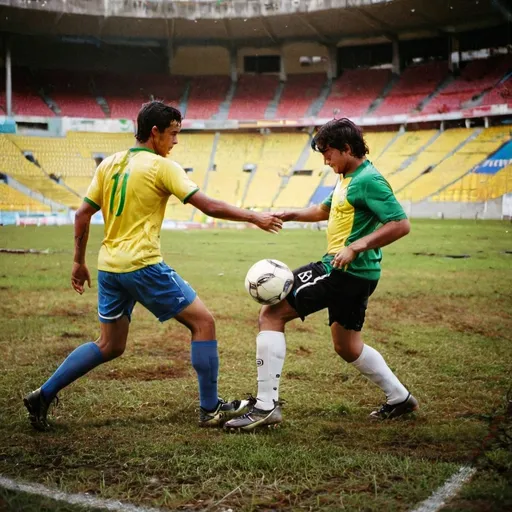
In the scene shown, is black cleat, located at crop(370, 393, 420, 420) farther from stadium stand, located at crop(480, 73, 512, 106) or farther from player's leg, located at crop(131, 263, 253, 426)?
stadium stand, located at crop(480, 73, 512, 106)

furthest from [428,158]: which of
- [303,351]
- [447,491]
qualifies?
[447,491]

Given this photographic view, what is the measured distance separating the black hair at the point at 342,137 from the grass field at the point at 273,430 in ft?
5.97

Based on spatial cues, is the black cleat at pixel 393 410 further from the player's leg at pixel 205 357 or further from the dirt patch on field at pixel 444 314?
the dirt patch on field at pixel 444 314

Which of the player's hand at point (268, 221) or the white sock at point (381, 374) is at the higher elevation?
the player's hand at point (268, 221)

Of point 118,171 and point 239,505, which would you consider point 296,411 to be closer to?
point 239,505

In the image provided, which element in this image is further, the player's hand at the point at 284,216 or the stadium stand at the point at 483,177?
the stadium stand at the point at 483,177

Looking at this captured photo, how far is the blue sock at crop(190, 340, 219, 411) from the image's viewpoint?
3.89m

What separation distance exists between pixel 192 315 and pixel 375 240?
1.25m

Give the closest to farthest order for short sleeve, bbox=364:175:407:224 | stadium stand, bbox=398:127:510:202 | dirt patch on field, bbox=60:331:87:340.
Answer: short sleeve, bbox=364:175:407:224
dirt patch on field, bbox=60:331:87:340
stadium stand, bbox=398:127:510:202

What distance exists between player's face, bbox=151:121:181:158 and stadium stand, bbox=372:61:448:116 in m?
39.2

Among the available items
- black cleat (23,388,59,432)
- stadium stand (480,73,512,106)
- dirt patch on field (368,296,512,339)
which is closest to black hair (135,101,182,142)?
black cleat (23,388,59,432)

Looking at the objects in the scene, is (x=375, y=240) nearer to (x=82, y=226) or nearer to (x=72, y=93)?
(x=82, y=226)

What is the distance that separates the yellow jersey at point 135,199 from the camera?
12.2 feet

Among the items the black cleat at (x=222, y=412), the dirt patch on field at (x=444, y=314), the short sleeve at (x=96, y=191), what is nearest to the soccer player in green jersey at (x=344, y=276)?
the black cleat at (x=222, y=412)
